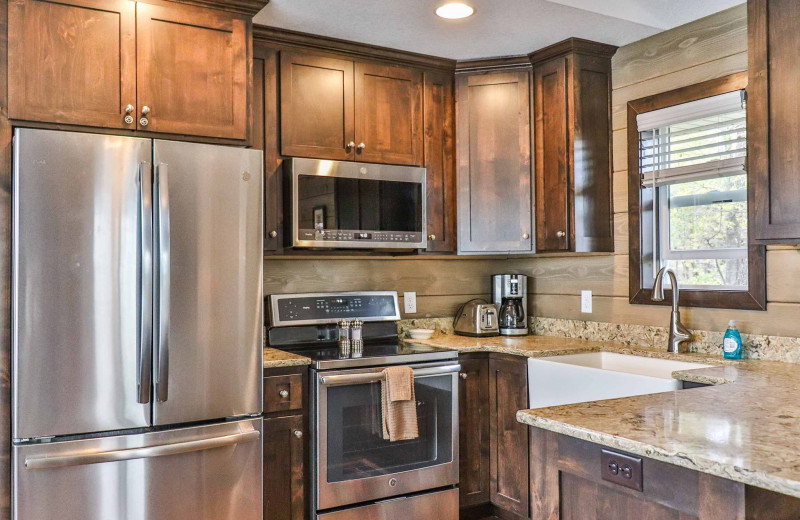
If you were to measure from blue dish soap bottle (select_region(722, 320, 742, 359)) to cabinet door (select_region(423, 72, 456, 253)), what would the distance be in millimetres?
1355

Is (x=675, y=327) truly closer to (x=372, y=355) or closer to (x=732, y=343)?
(x=732, y=343)

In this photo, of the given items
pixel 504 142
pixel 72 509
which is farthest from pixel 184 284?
pixel 504 142

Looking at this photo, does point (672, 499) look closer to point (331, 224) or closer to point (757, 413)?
point (757, 413)

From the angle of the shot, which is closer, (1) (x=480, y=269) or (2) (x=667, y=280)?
(2) (x=667, y=280)

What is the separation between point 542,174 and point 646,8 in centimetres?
89

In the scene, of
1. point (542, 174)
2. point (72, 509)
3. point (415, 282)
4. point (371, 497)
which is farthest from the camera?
point (415, 282)

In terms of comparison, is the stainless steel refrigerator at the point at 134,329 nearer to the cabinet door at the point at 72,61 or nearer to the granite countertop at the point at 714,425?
the cabinet door at the point at 72,61

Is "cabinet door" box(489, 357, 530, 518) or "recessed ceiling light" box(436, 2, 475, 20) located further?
"cabinet door" box(489, 357, 530, 518)

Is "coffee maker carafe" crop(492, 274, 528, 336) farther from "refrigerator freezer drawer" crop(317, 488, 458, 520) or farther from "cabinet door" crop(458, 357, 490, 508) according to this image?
"refrigerator freezer drawer" crop(317, 488, 458, 520)

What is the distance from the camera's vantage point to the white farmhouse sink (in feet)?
8.79

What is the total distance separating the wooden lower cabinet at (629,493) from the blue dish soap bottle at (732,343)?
142 cm

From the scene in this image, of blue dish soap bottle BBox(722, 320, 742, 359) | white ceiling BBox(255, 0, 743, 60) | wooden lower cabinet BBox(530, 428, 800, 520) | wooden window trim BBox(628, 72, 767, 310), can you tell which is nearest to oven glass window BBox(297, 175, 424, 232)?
white ceiling BBox(255, 0, 743, 60)

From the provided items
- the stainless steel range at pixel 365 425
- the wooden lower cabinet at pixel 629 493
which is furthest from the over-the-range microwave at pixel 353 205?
the wooden lower cabinet at pixel 629 493

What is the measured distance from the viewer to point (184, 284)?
2428 mm
